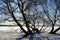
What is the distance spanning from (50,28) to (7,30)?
2.33m

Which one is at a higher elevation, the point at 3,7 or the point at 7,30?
the point at 3,7

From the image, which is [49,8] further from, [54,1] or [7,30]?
[7,30]

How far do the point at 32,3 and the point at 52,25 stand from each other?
1.61m

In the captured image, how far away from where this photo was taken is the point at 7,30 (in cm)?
877

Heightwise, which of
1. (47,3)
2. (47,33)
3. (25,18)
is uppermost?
(47,3)

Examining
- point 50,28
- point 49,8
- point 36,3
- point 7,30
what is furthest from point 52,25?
point 7,30

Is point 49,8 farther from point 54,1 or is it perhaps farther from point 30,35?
point 30,35

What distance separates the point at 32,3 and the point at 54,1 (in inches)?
50.4

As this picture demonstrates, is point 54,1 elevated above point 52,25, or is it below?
above

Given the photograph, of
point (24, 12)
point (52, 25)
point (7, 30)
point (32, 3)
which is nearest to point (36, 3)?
point (32, 3)

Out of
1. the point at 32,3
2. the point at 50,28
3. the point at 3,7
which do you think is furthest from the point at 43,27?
the point at 3,7

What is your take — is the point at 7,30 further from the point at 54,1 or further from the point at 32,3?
the point at 54,1

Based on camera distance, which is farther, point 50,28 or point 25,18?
point 50,28

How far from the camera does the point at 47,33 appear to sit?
8.27 metres
